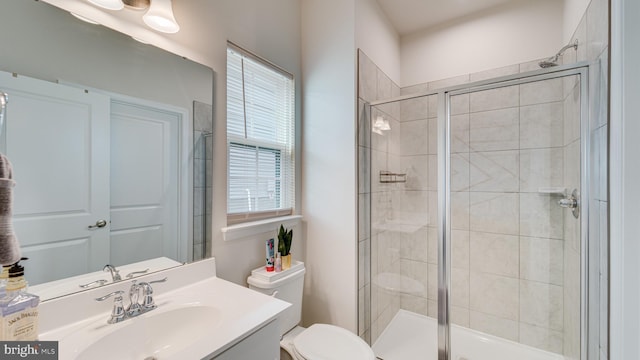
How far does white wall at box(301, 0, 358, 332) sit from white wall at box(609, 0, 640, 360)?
3.81ft

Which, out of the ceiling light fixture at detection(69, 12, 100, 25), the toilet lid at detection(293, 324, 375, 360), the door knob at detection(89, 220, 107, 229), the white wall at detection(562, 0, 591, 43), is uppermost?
the white wall at detection(562, 0, 591, 43)

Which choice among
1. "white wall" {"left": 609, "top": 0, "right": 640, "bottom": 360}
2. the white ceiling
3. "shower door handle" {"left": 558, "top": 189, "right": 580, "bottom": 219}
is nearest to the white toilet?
"white wall" {"left": 609, "top": 0, "right": 640, "bottom": 360}

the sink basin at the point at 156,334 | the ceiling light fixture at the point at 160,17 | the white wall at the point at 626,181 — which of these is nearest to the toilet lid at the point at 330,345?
the sink basin at the point at 156,334

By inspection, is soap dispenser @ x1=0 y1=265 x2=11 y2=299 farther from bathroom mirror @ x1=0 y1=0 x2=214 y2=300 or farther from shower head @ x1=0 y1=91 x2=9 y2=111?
shower head @ x1=0 y1=91 x2=9 y2=111

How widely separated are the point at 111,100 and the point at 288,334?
4.96 ft

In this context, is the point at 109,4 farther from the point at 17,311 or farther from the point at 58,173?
the point at 17,311

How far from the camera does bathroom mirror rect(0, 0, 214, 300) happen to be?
0.82 metres

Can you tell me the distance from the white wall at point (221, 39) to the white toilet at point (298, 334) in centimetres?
17

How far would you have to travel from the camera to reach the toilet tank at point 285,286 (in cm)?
143

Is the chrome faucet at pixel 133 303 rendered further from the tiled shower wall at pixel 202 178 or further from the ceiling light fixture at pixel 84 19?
the ceiling light fixture at pixel 84 19

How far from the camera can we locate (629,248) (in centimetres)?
89

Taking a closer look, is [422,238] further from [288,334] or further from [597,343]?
[288,334]

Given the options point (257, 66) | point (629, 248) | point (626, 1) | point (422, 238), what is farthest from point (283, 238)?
point (626, 1)

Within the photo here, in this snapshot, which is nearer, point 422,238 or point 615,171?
point 615,171
